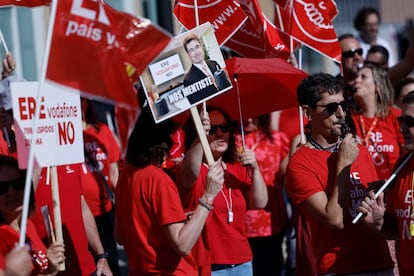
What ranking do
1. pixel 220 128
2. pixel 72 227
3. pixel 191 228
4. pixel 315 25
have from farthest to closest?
pixel 315 25 → pixel 220 128 → pixel 72 227 → pixel 191 228

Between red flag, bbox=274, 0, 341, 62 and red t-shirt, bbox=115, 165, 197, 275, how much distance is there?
2288mm

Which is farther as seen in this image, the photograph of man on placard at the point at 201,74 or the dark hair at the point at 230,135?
the dark hair at the point at 230,135

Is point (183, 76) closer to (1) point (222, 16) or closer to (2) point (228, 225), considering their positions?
(2) point (228, 225)

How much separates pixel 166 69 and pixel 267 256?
285cm

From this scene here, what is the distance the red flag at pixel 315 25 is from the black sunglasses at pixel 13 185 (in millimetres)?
2945

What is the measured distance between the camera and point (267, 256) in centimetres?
795

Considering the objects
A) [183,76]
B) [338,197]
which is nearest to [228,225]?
[338,197]

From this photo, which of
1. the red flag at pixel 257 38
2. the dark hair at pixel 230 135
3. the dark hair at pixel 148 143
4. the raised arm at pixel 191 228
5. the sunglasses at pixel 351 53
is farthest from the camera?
the sunglasses at pixel 351 53

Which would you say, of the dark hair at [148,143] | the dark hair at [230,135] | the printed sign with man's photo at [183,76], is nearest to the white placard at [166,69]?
the printed sign with man's photo at [183,76]

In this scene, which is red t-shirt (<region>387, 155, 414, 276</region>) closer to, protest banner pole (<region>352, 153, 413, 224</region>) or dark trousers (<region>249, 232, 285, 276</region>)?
protest banner pole (<region>352, 153, 413, 224</region>)

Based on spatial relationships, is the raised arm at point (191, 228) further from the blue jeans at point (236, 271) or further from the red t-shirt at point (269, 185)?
the red t-shirt at point (269, 185)

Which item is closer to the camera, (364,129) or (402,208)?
(402,208)

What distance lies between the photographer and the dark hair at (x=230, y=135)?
621 centimetres

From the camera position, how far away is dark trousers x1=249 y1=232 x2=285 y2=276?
7.90m
